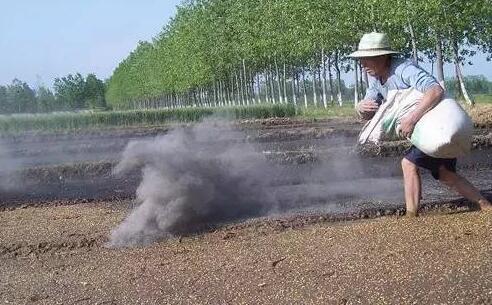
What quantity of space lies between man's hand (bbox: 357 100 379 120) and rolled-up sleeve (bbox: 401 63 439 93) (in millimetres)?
430

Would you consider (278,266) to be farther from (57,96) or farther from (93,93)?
(93,93)

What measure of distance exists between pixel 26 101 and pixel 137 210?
77788mm

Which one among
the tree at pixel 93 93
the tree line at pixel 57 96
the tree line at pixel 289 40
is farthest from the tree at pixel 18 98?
the tree at pixel 93 93

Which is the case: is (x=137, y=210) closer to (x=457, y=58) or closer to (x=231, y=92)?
(x=457, y=58)

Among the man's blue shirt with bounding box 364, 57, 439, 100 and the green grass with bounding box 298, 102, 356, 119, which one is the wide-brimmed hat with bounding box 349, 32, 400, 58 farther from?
the green grass with bounding box 298, 102, 356, 119

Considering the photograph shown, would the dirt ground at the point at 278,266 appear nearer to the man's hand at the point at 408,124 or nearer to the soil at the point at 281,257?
the soil at the point at 281,257

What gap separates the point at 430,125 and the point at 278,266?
1.73 meters

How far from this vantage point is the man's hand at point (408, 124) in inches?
216

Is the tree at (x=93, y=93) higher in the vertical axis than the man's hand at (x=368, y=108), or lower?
higher

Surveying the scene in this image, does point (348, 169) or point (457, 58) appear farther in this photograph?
point (457, 58)

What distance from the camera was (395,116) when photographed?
225 inches

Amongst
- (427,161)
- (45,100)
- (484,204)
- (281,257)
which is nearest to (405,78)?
(427,161)

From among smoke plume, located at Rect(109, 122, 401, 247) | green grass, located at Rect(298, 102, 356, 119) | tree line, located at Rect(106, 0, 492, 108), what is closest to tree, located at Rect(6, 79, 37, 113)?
tree line, located at Rect(106, 0, 492, 108)

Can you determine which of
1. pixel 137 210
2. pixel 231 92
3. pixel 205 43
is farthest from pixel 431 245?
Result: pixel 231 92
